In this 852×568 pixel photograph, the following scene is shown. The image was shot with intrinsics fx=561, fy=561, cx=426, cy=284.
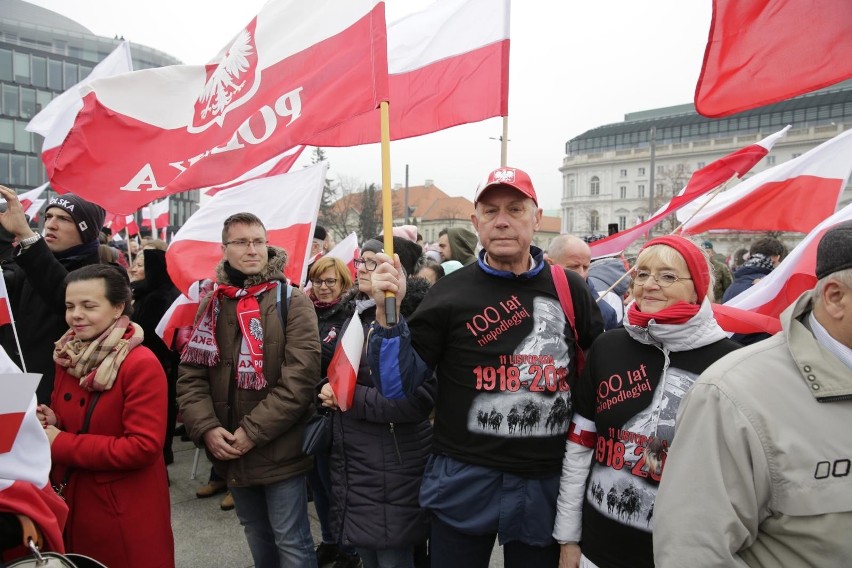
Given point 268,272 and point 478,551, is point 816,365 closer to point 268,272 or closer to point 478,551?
point 478,551

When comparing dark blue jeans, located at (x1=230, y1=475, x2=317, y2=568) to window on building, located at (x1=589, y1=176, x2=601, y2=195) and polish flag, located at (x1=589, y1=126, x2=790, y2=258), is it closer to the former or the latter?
polish flag, located at (x1=589, y1=126, x2=790, y2=258)

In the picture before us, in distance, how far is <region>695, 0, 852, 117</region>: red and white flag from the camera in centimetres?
247

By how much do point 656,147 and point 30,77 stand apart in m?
70.7

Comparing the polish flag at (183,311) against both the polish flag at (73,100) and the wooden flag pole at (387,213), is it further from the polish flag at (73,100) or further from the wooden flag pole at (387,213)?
the polish flag at (73,100)

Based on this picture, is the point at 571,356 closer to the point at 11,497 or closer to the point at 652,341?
the point at 652,341

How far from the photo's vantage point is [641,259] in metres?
2.20

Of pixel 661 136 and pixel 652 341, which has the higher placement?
pixel 661 136

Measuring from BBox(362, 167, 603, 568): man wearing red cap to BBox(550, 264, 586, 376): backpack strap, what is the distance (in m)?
0.02

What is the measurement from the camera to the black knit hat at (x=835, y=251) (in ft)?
4.57

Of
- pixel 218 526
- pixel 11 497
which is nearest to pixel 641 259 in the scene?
pixel 11 497

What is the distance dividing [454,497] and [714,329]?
1193 mm

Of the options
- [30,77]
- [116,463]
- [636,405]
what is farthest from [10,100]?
[636,405]

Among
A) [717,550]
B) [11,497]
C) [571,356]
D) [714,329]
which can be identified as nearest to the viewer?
[717,550]

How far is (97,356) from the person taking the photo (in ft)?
8.34
